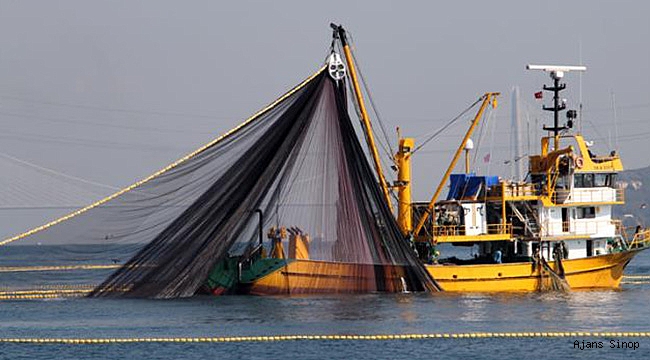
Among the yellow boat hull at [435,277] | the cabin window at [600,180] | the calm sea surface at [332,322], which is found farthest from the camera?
the cabin window at [600,180]

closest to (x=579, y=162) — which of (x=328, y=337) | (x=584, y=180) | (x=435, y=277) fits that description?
(x=584, y=180)

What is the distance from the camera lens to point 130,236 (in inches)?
1794

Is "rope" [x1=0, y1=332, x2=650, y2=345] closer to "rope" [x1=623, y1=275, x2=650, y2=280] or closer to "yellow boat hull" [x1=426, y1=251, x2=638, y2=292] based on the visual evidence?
"yellow boat hull" [x1=426, y1=251, x2=638, y2=292]

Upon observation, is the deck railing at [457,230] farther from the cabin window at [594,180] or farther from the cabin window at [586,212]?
the cabin window at [594,180]

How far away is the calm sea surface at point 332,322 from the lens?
36.4m

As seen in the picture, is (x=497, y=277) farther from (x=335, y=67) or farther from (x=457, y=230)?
(x=335, y=67)

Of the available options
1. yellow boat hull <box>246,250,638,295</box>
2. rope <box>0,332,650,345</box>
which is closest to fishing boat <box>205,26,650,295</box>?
yellow boat hull <box>246,250,638,295</box>

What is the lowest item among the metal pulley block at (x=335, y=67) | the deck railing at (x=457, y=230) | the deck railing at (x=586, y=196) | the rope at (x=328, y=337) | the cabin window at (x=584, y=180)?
the rope at (x=328, y=337)

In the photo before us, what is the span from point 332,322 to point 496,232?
13071 millimetres

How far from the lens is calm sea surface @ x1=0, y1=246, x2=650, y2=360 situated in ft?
120

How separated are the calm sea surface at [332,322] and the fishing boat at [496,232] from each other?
0.94 m

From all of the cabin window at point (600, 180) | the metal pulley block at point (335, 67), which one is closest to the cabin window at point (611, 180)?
the cabin window at point (600, 180)

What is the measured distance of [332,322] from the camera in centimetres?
4212

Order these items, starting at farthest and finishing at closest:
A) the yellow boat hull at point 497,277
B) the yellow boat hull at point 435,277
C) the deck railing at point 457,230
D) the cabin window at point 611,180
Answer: the cabin window at point 611,180
the deck railing at point 457,230
the yellow boat hull at point 497,277
the yellow boat hull at point 435,277
